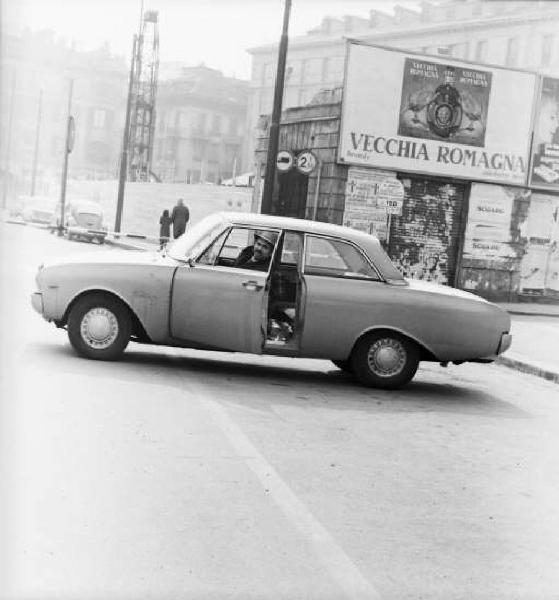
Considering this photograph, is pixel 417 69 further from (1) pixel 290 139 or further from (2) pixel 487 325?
(2) pixel 487 325

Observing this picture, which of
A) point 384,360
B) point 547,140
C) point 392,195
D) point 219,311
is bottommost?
point 384,360

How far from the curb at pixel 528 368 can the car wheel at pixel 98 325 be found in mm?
5223

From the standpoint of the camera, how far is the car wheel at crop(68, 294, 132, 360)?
8484mm

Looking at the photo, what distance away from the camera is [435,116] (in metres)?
22.9

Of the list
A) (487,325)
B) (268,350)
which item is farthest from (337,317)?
(487,325)

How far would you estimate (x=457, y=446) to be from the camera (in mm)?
6758

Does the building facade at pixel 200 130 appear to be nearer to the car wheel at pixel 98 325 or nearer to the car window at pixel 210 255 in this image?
the car window at pixel 210 255

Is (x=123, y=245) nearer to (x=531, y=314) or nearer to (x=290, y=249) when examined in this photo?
(x=531, y=314)

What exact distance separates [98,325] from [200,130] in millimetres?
69082

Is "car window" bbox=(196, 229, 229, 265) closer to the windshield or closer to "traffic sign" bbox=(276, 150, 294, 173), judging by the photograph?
the windshield

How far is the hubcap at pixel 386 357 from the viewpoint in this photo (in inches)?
347

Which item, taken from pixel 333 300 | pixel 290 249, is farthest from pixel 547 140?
pixel 333 300

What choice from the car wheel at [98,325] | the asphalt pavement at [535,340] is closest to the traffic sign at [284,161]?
the asphalt pavement at [535,340]

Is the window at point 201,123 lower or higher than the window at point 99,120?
higher
